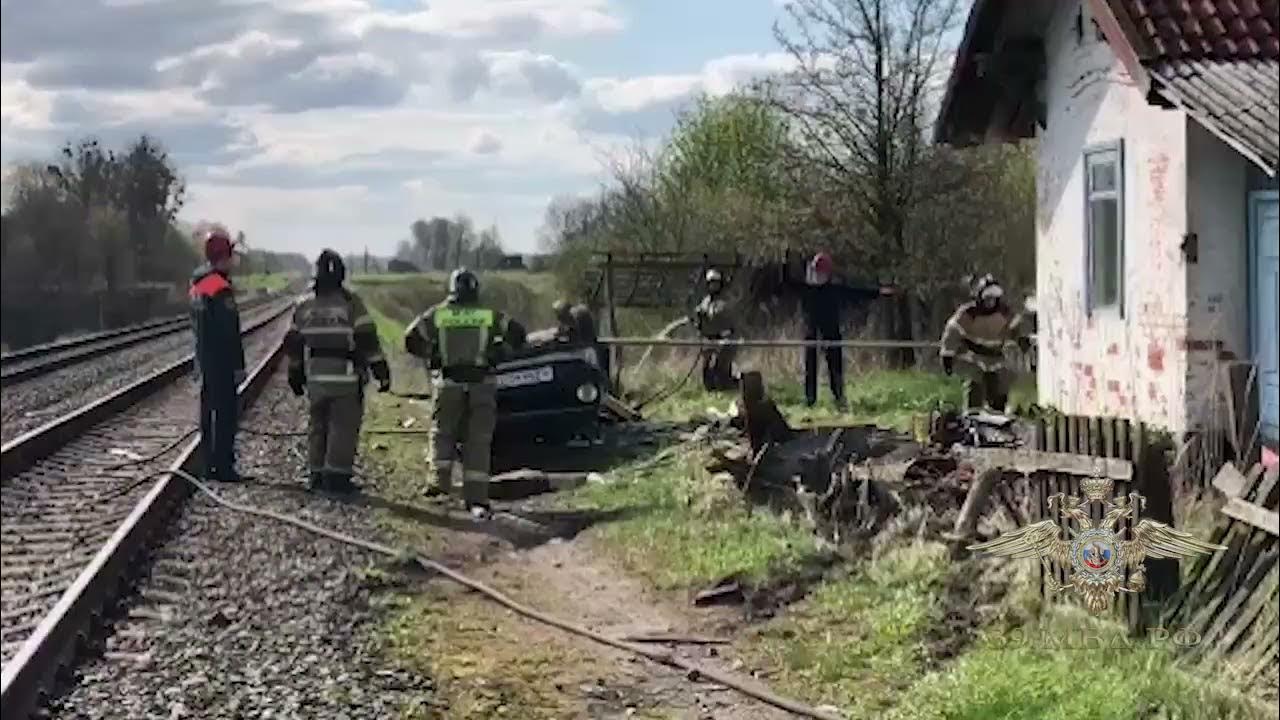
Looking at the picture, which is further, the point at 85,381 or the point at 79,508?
the point at 85,381

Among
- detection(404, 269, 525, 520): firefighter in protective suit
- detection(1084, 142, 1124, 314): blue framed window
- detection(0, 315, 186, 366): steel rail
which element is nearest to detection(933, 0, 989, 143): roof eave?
detection(1084, 142, 1124, 314): blue framed window

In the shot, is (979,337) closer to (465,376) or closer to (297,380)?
(465,376)

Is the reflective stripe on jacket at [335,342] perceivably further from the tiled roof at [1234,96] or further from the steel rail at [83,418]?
the tiled roof at [1234,96]

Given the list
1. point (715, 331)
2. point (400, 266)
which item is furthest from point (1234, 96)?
point (715, 331)

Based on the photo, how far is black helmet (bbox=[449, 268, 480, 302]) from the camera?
34.8 feet

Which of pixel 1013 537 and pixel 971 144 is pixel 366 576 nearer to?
pixel 1013 537

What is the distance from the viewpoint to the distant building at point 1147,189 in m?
9.34

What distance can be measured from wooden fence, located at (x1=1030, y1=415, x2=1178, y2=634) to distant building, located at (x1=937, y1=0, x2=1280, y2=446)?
5.66 ft

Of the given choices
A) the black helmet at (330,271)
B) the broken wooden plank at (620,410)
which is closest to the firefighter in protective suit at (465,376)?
the black helmet at (330,271)

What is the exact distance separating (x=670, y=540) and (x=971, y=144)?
6331 mm

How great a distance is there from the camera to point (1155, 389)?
10570 millimetres

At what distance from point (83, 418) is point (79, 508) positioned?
13.9ft

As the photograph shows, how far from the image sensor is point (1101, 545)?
23.7ft

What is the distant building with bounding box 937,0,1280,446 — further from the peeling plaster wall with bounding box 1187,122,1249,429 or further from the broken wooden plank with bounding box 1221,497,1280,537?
the broken wooden plank with bounding box 1221,497,1280,537
